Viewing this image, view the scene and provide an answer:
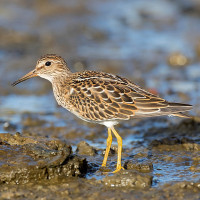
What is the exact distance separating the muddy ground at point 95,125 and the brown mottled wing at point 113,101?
33.0 inches

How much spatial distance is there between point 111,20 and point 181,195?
14.1 m

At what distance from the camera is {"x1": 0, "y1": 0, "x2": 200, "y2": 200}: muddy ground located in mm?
7570

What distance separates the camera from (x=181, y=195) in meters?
7.09

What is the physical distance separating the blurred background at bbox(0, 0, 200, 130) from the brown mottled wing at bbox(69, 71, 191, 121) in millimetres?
3552

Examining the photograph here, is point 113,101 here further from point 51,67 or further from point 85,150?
point 51,67

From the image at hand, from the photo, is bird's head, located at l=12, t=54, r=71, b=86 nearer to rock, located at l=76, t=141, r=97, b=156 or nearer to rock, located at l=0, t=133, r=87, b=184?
rock, located at l=76, t=141, r=97, b=156

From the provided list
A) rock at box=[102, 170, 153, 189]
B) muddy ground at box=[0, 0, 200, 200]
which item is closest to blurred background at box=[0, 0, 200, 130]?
muddy ground at box=[0, 0, 200, 200]

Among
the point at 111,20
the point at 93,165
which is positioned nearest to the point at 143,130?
the point at 93,165

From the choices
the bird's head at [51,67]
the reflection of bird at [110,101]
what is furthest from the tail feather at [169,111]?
the bird's head at [51,67]

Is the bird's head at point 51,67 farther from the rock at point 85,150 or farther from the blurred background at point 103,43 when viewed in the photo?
the blurred background at point 103,43

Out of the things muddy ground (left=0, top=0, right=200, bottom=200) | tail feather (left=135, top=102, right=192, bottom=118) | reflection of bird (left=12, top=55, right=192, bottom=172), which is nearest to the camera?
muddy ground (left=0, top=0, right=200, bottom=200)

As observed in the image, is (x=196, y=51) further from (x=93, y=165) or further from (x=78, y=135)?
(x=93, y=165)

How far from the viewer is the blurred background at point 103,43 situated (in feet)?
45.1

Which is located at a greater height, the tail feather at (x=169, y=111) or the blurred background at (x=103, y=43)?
the blurred background at (x=103, y=43)
